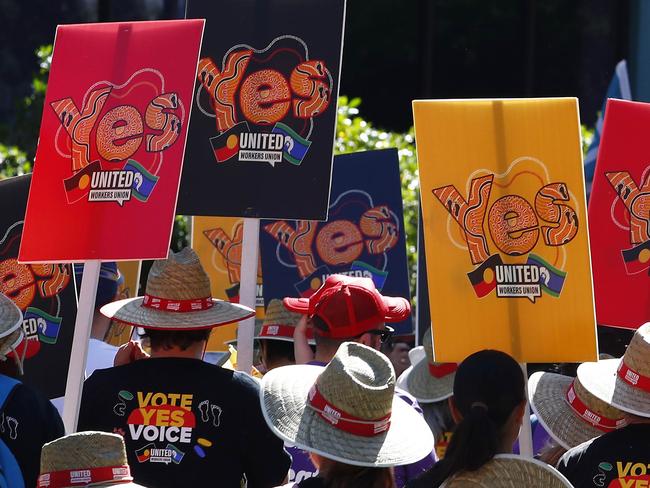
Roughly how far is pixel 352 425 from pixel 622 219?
2.10 metres

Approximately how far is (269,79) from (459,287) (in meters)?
1.26

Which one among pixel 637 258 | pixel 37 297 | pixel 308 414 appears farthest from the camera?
pixel 37 297

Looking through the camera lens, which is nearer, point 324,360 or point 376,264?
point 324,360

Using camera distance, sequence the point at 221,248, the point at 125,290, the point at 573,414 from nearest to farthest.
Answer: the point at 573,414 → the point at 125,290 → the point at 221,248

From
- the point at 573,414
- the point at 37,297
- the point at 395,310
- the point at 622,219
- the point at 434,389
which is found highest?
the point at 622,219

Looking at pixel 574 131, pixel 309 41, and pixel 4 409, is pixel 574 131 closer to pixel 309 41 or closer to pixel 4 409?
pixel 309 41

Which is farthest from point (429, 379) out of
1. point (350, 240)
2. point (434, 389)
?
point (350, 240)

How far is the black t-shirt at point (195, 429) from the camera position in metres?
3.77

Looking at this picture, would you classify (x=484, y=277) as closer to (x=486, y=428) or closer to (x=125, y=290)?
(x=486, y=428)

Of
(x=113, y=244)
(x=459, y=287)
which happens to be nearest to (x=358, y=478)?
(x=459, y=287)

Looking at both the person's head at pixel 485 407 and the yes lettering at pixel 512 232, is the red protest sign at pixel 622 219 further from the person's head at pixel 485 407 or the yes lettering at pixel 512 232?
the person's head at pixel 485 407

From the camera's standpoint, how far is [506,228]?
444 centimetres

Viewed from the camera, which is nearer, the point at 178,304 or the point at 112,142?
the point at 178,304

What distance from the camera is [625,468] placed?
12.2ft
